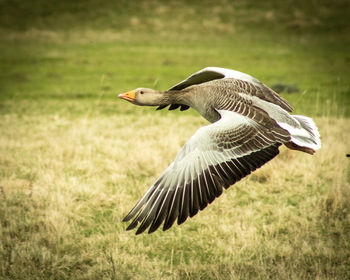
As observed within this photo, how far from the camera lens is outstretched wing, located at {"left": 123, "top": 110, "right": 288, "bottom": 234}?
3908 millimetres

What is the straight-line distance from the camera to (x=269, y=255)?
203 inches

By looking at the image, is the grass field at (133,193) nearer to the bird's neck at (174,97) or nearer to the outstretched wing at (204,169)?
the outstretched wing at (204,169)

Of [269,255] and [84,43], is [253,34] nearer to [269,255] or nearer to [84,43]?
[84,43]

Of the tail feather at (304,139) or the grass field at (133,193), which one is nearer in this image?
the tail feather at (304,139)

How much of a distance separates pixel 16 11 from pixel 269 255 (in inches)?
1229

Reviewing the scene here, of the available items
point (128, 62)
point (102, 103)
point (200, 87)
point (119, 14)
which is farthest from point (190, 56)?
point (200, 87)

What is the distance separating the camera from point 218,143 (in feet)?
13.9

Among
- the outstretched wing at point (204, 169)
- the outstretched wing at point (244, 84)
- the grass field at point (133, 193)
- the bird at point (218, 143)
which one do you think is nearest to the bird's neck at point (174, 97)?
the bird at point (218, 143)

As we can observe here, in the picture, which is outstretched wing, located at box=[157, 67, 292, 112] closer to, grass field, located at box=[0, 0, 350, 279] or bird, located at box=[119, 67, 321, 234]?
bird, located at box=[119, 67, 321, 234]

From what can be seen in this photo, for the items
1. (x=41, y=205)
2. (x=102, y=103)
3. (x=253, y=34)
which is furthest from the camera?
(x=253, y=34)

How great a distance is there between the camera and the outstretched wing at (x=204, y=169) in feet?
12.8

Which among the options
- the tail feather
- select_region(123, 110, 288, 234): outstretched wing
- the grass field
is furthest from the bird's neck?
the grass field

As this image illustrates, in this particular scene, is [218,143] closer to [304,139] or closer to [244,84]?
[304,139]

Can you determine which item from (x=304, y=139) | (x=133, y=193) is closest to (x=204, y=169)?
(x=304, y=139)
